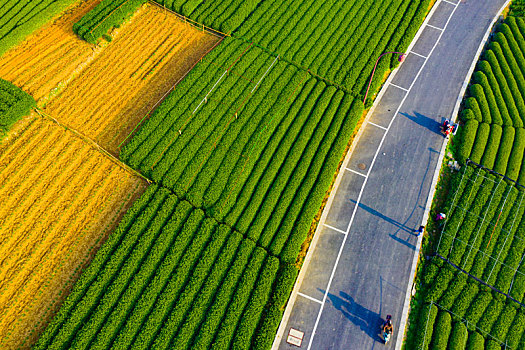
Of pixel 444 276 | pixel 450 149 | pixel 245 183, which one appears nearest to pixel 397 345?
pixel 444 276

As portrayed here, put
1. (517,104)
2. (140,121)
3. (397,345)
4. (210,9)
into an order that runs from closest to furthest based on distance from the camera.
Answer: (397,345) < (140,121) < (517,104) < (210,9)

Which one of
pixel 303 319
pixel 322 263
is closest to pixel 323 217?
pixel 322 263

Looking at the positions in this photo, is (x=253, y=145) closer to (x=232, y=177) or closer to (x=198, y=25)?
(x=232, y=177)

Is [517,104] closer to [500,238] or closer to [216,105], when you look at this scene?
[500,238]

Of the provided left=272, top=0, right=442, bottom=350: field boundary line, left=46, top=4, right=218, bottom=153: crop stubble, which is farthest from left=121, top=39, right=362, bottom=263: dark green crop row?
left=46, top=4, right=218, bottom=153: crop stubble

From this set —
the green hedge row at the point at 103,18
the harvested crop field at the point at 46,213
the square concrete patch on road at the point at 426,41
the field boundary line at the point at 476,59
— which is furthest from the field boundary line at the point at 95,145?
the square concrete patch on road at the point at 426,41

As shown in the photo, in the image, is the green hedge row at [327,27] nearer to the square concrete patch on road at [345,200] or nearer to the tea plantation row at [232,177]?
the tea plantation row at [232,177]

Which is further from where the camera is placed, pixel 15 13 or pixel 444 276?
pixel 15 13
